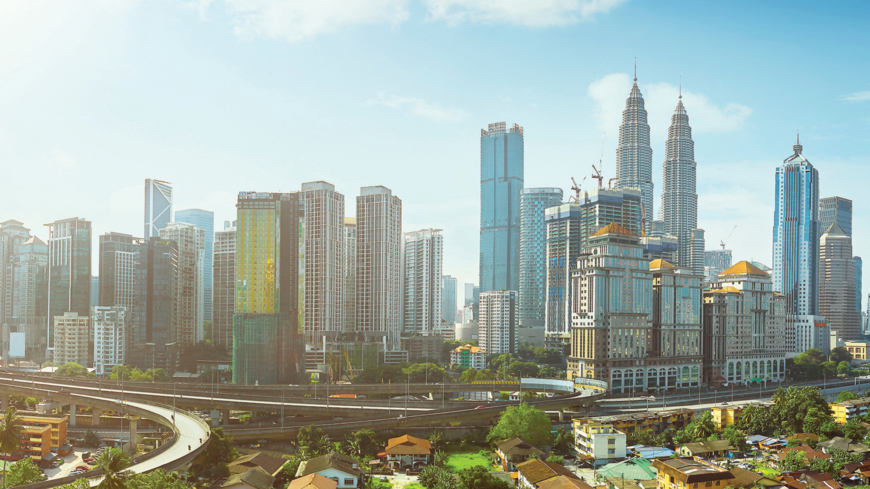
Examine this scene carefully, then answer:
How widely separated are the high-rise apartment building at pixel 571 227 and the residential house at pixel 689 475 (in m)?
77.8

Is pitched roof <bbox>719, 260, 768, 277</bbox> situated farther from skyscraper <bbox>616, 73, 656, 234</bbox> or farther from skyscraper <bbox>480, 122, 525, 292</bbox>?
skyscraper <bbox>616, 73, 656, 234</bbox>

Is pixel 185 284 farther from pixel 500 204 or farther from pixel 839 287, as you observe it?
pixel 839 287

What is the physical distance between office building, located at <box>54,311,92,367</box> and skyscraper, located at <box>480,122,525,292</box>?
377 ft

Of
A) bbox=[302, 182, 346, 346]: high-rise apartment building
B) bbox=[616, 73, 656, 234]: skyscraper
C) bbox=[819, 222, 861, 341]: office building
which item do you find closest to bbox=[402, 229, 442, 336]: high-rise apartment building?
bbox=[302, 182, 346, 346]: high-rise apartment building

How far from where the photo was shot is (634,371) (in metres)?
81.9

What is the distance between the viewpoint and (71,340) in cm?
9431

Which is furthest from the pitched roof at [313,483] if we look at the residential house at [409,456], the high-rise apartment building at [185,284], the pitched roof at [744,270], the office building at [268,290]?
the pitched roof at [744,270]

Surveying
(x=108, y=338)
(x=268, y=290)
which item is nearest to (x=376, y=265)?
(x=268, y=290)

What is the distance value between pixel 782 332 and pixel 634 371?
1428 inches

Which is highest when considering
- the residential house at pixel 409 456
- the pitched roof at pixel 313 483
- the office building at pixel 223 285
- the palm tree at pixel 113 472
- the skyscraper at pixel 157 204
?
the skyscraper at pixel 157 204

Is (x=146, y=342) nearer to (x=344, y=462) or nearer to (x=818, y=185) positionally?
(x=344, y=462)

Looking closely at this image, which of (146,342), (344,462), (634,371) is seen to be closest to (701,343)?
(634,371)

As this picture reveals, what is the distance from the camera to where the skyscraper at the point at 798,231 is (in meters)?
137

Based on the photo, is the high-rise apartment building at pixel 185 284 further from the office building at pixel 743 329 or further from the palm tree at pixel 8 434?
the office building at pixel 743 329
